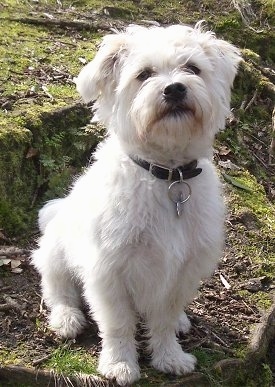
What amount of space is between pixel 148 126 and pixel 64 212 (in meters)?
1.02

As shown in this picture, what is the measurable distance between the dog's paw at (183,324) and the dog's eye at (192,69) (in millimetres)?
1539

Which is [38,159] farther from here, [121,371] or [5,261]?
[121,371]

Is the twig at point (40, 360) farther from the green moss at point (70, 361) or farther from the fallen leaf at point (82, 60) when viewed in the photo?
the fallen leaf at point (82, 60)

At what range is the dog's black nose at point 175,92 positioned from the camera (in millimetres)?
3189

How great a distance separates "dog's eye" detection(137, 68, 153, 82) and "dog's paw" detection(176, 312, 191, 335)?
1544 mm

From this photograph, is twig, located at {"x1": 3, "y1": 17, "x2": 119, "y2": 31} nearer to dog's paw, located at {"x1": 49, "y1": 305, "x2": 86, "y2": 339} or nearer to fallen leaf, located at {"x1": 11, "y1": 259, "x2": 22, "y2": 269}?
fallen leaf, located at {"x1": 11, "y1": 259, "x2": 22, "y2": 269}

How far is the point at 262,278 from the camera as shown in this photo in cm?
465

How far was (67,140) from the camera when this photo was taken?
550 centimetres

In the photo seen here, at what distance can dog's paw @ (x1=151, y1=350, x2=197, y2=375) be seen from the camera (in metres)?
3.76

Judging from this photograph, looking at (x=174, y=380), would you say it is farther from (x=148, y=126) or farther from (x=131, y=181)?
(x=148, y=126)

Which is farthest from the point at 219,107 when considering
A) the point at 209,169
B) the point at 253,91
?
the point at 253,91

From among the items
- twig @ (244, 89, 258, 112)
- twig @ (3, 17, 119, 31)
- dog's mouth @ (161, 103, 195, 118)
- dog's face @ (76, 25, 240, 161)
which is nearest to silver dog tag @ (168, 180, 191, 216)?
dog's face @ (76, 25, 240, 161)

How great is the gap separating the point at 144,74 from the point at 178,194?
662 mm

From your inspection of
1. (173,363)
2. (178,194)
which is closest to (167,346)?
(173,363)
